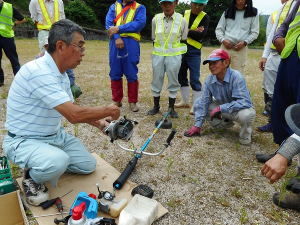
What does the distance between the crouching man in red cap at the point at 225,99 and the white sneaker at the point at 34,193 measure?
2.41 metres

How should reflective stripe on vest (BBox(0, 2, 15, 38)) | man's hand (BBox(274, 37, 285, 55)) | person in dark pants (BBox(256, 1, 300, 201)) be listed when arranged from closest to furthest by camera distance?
person in dark pants (BBox(256, 1, 300, 201))
man's hand (BBox(274, 37, 285, 55))
reflective stripe on vest (BBox(0, 2, 15, 38))

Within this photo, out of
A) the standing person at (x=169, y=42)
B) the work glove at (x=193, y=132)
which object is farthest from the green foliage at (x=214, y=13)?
the work glove at (x=193, y=132)

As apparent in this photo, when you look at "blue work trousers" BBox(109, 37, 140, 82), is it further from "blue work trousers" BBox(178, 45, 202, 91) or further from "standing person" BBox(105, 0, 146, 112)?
"blue work trousers" BBox(178, 45, 202, 91)

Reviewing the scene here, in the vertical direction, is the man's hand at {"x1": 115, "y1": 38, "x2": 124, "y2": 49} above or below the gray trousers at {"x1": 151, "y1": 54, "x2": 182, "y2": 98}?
above

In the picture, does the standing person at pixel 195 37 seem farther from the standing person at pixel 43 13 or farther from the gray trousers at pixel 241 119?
the standing person at pixel 43 13

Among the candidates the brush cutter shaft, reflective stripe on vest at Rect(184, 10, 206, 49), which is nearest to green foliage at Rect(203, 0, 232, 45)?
reflective stripe on vest at Rect(184, 10, 206, 49)

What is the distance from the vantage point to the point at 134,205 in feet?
7.14

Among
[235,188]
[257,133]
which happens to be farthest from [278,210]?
[257,133]

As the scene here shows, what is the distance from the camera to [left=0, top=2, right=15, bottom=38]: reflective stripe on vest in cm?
553

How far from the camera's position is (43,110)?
2.25m

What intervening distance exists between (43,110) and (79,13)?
94.6ft

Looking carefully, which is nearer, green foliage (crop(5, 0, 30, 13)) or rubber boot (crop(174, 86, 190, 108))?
rubber boot (crop(174, 86, 190, 108))

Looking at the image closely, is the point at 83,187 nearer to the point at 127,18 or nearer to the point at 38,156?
the point at 38,156

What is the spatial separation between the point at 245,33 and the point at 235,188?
3.25m
